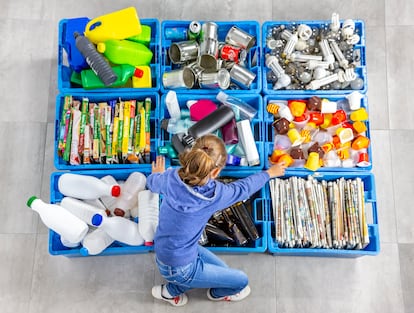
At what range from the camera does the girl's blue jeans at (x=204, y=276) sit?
146 cm

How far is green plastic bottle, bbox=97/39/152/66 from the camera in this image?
1.70 meters

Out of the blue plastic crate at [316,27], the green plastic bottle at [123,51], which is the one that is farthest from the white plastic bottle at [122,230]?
the blue plastic crate at [316,27]

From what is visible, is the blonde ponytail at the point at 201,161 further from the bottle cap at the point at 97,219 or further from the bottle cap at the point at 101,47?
the bottle cap at the point at 101,47

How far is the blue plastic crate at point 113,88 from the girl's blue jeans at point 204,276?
679 mm

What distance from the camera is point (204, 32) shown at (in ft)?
5.80

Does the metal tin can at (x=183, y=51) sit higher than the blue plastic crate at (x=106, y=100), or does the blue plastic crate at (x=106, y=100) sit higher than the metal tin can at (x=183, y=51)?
the metal tin can at (x=183, y=51)

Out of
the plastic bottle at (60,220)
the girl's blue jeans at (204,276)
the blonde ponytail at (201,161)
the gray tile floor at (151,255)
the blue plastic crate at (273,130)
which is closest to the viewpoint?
the blonde ponytail at (201,161)

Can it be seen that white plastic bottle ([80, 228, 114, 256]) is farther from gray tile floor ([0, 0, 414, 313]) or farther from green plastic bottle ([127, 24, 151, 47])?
green plastic bottle ([127, 24, 151, 47])

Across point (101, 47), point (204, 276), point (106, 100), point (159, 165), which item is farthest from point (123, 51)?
point (204, 276)

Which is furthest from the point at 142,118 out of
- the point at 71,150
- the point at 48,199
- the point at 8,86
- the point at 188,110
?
the point at 8,86

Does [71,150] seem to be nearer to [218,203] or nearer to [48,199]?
[48,199]

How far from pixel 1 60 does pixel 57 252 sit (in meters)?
0.97

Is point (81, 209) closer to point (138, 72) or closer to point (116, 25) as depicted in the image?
point (138, 72)

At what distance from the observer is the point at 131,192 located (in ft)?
5.50
